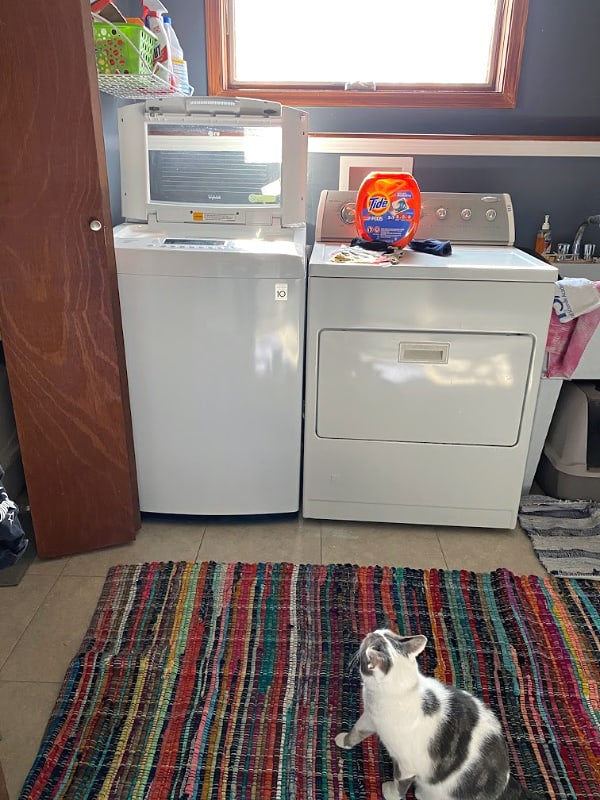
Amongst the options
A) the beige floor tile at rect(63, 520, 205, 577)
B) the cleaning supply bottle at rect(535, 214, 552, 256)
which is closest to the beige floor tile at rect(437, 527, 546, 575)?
the beige floor tile at rect(63, 520, 205, 577)

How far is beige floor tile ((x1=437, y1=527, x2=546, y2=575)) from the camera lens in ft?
6.11

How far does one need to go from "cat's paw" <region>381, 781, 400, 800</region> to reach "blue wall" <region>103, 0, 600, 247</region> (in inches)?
75.6

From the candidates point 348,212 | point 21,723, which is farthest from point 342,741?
point 348,212

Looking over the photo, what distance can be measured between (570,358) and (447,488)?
22.5 inches

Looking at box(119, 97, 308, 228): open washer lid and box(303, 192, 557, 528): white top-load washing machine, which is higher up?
box(119, 97, 308, 228): open washer lid

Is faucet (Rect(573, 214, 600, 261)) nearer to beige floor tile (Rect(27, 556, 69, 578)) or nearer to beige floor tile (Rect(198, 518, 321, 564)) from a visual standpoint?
beige floor tile (Rect(198, 518, 321, 564))

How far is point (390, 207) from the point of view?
1932 mm

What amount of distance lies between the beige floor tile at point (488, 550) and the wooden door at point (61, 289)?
103cm

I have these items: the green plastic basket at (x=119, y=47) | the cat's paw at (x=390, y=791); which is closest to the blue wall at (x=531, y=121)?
the green plastic basket at (x=119, y=47)

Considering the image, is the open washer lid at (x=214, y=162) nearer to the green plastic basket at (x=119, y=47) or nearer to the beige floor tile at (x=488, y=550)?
the green plastic basket at (x=119, y=47)

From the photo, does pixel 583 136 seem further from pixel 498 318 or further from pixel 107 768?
pixel 107 768

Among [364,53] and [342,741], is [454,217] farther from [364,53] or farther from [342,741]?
[342,741]

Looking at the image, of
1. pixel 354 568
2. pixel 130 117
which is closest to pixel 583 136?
pixel 130 117

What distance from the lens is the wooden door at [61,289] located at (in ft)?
4.64
